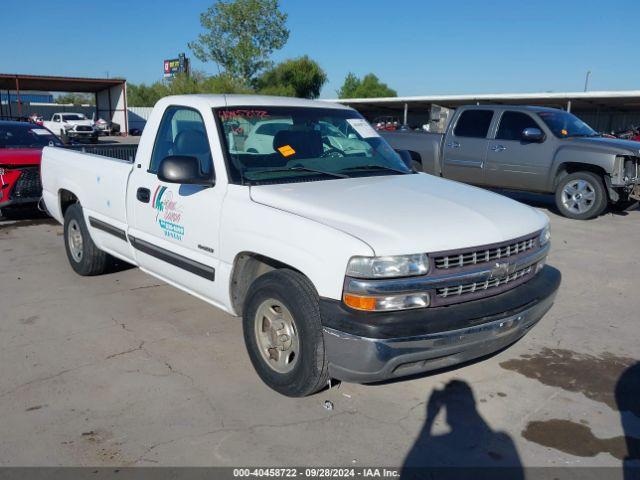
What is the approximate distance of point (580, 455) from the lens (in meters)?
3.11

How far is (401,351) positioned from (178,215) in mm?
2057

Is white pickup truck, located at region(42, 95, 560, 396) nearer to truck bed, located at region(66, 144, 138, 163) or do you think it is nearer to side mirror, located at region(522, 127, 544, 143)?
truck bed, located at region(66, 144, 138, 163)

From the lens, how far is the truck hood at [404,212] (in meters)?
3.16

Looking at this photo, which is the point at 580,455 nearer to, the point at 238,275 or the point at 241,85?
the point at 238,275

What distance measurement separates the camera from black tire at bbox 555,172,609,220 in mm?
9727

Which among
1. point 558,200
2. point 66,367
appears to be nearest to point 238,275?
point 66,367

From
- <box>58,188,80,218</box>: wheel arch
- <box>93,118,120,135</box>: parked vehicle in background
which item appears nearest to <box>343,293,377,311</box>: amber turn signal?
<box>58,188,80,218</box>: wheel arch

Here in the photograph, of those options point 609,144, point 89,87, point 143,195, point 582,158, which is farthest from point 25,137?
point 89,87

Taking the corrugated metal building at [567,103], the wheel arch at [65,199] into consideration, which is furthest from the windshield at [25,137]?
the corrugated metal building at [567,103]

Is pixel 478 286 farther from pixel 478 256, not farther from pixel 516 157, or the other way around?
pixel 516 157

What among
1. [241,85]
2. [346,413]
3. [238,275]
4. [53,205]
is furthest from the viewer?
[241,85]

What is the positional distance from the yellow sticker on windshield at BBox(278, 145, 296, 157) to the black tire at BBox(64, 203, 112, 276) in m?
2.52

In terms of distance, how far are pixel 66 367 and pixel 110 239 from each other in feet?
5.14

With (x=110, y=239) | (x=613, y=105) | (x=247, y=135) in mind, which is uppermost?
(x=613, y=105)
